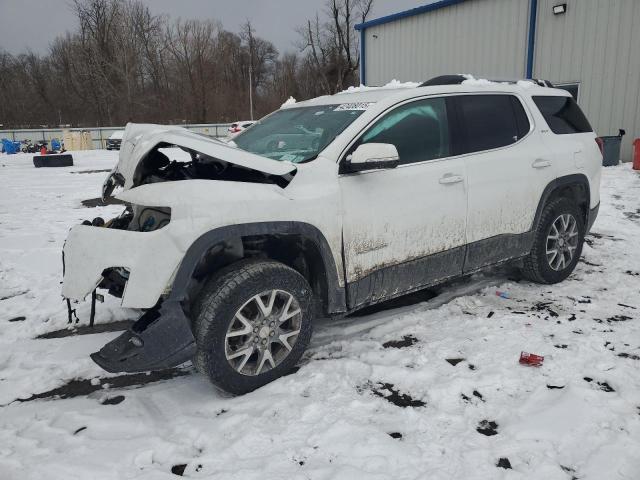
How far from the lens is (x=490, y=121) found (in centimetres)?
394

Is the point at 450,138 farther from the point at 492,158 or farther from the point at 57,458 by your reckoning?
the point at 57,458

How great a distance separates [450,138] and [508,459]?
227 cm

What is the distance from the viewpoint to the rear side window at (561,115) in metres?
4.39

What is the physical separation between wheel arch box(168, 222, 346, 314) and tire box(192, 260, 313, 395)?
5.2 inches

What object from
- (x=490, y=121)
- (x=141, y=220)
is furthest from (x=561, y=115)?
(x=141, y=220)

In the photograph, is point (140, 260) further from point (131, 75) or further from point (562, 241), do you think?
point (131, 75)

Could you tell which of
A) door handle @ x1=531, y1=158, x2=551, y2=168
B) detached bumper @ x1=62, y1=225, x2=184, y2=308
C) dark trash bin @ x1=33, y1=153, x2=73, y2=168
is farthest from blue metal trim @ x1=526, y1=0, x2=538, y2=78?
dark trash bin @ x1=33, y1=153, x2=73, y2=168

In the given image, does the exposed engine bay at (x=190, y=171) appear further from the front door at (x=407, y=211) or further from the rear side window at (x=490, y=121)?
the rear side window at (x=490, y=121)

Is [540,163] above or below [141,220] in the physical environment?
above

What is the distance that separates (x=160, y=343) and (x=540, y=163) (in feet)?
11.2

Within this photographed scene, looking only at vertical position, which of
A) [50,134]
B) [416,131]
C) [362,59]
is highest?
[362,59]

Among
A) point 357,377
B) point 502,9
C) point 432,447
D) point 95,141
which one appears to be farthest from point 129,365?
point 95,141

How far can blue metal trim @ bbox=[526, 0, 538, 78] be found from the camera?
14.3 meters

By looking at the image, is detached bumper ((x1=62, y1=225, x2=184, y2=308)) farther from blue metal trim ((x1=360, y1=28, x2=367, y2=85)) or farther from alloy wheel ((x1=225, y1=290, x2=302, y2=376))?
blue metal trim ((x1=360, y1=28, x2=367, y2=85))
